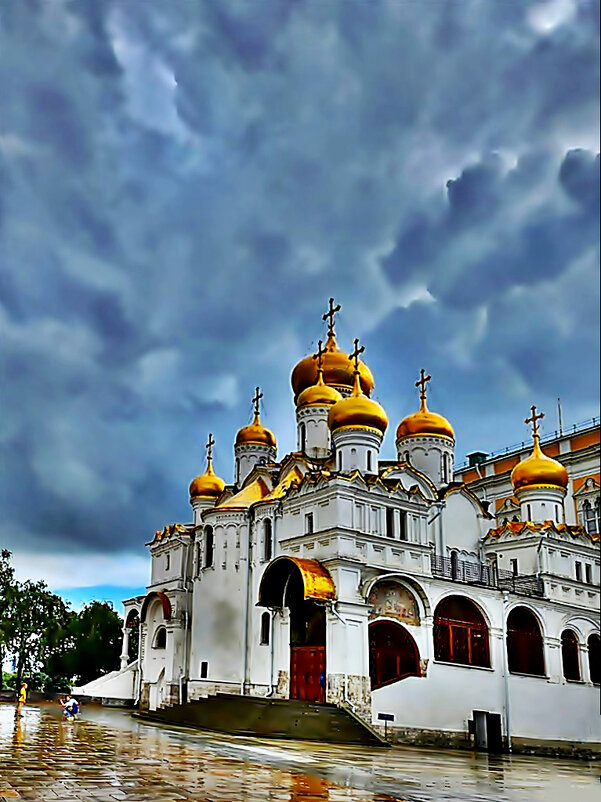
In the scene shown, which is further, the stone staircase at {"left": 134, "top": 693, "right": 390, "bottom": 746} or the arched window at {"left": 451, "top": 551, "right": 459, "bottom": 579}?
the arched window at {"left": 451, "top": 551, "right": 459, "bottom": 579}

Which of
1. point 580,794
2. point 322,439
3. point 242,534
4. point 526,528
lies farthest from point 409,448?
point 580,794

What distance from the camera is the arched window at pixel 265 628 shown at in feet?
72.6

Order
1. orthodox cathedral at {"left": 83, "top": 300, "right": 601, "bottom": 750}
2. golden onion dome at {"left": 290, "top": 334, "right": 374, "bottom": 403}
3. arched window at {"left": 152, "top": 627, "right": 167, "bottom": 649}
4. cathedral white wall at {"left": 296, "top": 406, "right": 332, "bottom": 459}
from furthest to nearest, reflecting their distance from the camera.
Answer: golden onion dome at {"left": 290, "top": 334, "right": 374, "bottom": 403}
cathedral white wall at {"left": 296, "top": 406, "right": 332, "bottom": 459}
arched window at {"left": 152, "top": 627, "right": 167, "bottom": 649}
orthodox cathedral at {"left": 83, "top": 300, "right": 601, "bottom": 750}

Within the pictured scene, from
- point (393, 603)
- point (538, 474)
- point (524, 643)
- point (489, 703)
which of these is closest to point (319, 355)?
point (538, 474)

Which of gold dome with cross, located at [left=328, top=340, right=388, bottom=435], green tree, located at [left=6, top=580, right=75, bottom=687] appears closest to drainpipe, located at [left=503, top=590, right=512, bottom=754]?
gold dome with cross, located at [left=328, top=340, right=388, bottom=435]

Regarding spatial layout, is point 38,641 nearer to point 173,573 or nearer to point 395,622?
point 173,573

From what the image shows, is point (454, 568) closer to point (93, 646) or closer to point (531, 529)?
point (531, 529)

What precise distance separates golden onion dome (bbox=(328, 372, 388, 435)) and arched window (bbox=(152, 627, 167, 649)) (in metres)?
9.10

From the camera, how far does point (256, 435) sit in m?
29.4

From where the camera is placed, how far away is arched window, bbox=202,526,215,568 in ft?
81.4

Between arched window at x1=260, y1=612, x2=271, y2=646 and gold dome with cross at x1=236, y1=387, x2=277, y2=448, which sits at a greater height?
gold dome with cross at x1=236, y1=387, x2=277, y2=448

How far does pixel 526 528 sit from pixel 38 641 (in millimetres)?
14316

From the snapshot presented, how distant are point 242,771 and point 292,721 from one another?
687 centimetres

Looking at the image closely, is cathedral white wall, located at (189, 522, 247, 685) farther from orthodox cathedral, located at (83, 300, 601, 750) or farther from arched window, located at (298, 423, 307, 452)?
arched window, located at (298, 423, 307, 452)
